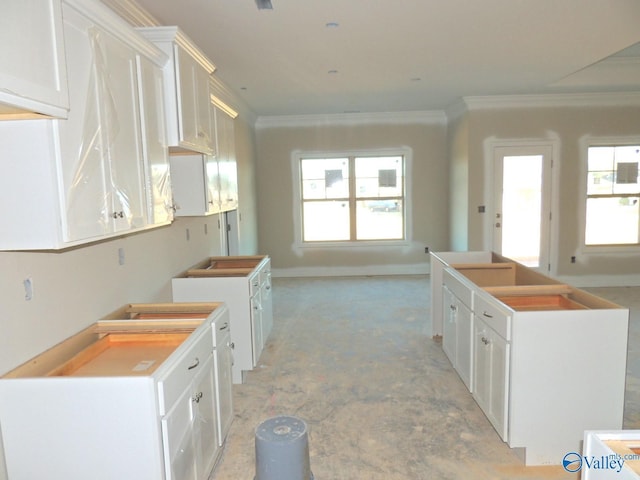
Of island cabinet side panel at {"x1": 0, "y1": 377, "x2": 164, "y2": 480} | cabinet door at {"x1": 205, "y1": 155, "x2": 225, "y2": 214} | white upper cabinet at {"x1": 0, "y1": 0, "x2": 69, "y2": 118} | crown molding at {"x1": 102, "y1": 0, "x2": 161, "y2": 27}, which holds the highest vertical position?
crown molding at {"x1": 102, "y1": 0, "x2": 161, "y2": 27}

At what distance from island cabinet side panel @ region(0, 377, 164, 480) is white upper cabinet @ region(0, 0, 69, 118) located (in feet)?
3.23

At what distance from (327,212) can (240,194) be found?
2005 mm

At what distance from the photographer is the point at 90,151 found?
69.2 inches

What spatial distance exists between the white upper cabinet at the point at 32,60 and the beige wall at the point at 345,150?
6101mm

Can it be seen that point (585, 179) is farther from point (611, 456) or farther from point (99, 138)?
point (99, 138)

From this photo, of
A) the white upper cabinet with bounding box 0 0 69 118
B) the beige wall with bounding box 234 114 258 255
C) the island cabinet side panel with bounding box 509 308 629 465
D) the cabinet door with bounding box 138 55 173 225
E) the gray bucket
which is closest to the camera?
the white upper cabinet with bounding box 0 0 69 118

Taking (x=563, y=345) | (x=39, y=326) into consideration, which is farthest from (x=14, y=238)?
(x=563, y=345)

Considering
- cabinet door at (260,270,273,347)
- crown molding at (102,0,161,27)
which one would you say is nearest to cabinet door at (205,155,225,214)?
cabinet door at (260,270,273,347)

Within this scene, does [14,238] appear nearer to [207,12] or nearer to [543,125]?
[207,12]

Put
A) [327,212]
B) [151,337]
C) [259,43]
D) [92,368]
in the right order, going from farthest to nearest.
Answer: [327,212]
[259,43]
[151,337]
[92,368]

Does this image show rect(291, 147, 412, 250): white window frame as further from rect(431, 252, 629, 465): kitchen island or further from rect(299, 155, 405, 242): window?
rect(431, 252, 629, 465): kitchen island

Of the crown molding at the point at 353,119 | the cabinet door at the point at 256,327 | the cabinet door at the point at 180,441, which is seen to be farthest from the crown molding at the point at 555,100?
the cabinet door at the point at 180,441

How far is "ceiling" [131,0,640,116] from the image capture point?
9.89 ft

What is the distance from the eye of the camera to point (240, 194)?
6.16m
